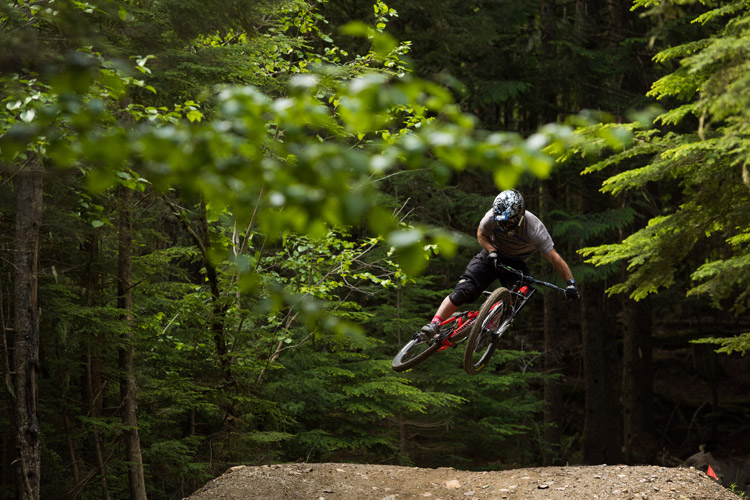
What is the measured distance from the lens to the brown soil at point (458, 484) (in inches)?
305

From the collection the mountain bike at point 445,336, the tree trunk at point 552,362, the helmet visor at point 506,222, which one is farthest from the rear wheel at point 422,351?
the tree trunk at point 552,362

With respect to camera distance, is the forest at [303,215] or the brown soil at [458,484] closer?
the forest at [303,215]

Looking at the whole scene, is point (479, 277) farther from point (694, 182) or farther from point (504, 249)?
point (694, 182)

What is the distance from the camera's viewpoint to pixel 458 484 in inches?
333

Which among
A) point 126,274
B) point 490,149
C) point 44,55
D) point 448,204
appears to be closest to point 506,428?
point 448,204

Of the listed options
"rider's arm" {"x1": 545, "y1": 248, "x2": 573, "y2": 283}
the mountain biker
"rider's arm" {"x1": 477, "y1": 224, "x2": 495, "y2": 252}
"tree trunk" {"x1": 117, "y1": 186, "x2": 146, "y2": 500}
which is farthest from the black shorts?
"tree trunk" {"x1": 117, "y1": 186, "x2": 146, "y2": 500}

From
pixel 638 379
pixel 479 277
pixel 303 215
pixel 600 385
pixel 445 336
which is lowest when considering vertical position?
pixel 638 379

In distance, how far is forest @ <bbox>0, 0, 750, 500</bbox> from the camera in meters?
2.15

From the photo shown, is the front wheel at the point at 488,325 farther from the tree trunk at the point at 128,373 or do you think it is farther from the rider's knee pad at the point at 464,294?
the tree trunk at the point at 128,373

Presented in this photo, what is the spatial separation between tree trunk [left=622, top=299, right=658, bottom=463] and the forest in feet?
0.19

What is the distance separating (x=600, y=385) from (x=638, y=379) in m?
3.46

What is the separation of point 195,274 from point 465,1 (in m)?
7.82

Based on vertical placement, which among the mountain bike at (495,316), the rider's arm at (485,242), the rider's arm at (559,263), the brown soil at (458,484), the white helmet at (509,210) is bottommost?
the brown soil at (458,484)

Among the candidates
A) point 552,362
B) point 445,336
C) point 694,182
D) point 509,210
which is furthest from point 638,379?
point 509,210
